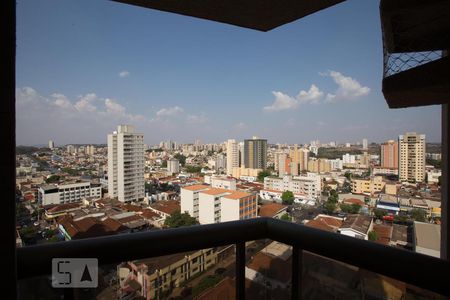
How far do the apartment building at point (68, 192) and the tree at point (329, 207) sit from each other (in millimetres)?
2541

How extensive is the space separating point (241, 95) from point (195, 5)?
312 cm

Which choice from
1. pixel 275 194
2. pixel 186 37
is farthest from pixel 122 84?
pixel 275 194

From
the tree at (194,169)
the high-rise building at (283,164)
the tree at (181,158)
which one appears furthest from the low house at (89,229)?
the high-rise building at (283,164)

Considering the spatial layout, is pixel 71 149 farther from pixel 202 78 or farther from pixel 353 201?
pixel 353 201

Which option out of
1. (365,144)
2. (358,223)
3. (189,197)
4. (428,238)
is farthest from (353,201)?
(189,197)

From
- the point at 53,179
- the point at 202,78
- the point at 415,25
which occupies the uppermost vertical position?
the point at 202,78

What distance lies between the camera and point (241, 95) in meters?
4.44

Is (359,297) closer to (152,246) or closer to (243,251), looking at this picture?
(243,251)

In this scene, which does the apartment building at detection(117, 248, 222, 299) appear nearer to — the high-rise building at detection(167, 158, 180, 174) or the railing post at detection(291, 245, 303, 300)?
the railing post at detection(291, 245, 303, 300)

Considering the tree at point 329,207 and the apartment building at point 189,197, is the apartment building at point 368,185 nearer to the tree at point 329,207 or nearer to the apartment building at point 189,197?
the tree at point 329,207

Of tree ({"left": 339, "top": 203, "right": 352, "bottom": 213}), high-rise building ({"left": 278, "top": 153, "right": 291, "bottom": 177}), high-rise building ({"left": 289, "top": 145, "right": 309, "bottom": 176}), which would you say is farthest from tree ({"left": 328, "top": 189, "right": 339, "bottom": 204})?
high-rise building ({"left": 278, "top": 153, "right": 291, "bottom": 177})

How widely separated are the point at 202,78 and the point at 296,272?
387cm

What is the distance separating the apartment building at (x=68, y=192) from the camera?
87.0 inches

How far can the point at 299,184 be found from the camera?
13.6 ft
